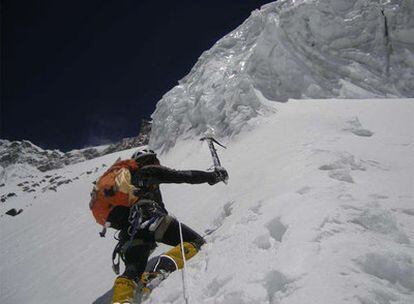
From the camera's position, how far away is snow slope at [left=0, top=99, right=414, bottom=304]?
2.90m

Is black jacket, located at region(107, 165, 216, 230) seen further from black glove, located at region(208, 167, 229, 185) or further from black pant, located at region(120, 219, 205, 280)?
black glove, located at region(208, 167, 229, 185)

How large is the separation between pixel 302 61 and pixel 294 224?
404 inches

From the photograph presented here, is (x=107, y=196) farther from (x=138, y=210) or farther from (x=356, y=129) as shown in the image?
(x=356, y=129)

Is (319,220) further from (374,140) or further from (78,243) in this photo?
(78,243)

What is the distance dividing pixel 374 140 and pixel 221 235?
12.4 ft

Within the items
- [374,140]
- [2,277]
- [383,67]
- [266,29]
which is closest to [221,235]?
[374,140]

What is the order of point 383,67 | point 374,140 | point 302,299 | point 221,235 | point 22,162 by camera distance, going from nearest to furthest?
1. point 302,299
2. point 221,235
3. point 374,140
4. point 383,67
5. point 22,162

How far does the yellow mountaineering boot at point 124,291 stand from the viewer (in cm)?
405

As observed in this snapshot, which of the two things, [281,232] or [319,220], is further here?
[281,232]

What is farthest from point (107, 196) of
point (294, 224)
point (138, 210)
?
point (294, 224)

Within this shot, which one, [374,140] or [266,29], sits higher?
[266,29]

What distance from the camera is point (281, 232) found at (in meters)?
3.77

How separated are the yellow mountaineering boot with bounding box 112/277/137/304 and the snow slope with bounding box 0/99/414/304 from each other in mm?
236

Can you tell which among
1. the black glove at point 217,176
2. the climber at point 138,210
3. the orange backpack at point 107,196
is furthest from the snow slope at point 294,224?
the orange backpack at point 107,196
